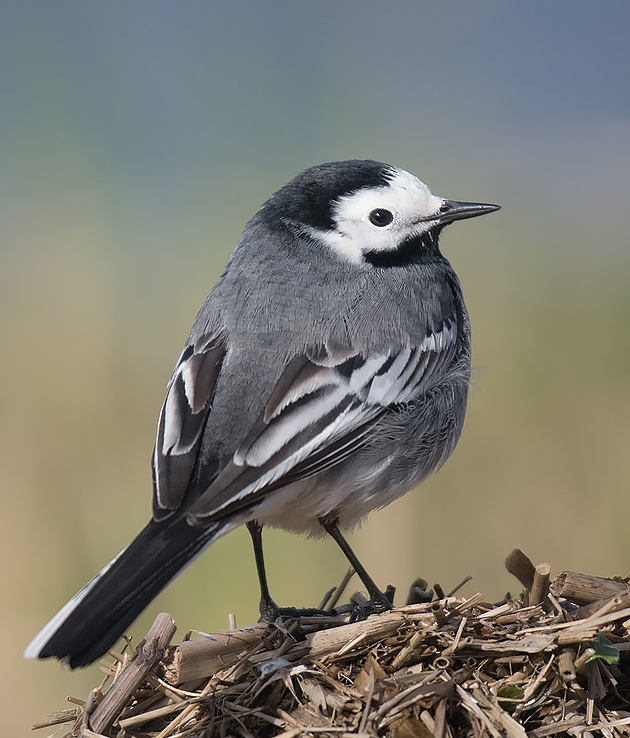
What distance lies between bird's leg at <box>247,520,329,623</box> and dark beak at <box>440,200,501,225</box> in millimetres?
1470

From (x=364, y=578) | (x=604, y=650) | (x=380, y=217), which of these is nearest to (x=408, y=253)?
(x=380, y=217)

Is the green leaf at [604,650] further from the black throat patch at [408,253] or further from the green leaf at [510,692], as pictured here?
the black throat patch at [408,253]

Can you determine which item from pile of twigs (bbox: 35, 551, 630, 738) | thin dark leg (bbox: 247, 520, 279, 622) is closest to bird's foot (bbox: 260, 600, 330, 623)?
thin dark leg (bbox: 247, 520, 279, 622)

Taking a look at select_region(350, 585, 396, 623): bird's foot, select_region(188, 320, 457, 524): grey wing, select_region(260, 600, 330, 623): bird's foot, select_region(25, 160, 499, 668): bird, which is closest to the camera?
select_region(25, 160, 499, 668): bird

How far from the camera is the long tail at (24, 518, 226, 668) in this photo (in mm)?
2473

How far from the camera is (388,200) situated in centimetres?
378

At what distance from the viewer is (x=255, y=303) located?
11.4 ft

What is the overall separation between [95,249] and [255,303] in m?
2.26

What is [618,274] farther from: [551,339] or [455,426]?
[455,426]

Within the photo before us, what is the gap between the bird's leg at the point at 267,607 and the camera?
3.36 m

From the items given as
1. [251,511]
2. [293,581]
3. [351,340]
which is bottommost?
[293,581]

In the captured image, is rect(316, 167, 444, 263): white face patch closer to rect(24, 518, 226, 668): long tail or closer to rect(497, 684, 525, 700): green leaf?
rect(24, 518, 226, 668): long tail

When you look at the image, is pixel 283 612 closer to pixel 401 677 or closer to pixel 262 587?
pixel 262 587

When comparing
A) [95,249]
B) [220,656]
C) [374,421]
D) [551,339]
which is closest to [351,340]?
[374,421]
